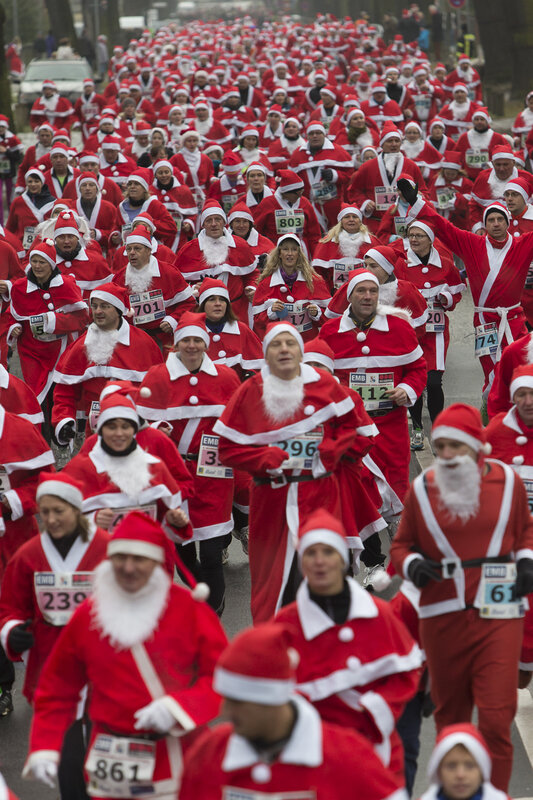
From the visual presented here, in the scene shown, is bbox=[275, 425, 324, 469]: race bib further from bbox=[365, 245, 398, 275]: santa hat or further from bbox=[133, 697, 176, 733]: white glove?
bbox=[365, 245, 398, 275]: santa hat

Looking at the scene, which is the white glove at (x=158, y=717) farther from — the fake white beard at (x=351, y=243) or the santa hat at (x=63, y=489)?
the fake white beard at (x=351, y=243)

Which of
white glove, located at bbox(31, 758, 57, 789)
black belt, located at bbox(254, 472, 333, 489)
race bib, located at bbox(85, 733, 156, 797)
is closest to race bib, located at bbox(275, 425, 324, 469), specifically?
black belt, located at bbox(254, 472, 333, 489)

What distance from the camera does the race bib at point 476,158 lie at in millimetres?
20250

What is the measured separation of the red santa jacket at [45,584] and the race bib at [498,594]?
5.29 ft

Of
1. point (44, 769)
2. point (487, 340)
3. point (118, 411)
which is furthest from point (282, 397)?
point (487, 340)

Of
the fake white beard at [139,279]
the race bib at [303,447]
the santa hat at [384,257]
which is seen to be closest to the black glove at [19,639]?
the race bib at [303,447]

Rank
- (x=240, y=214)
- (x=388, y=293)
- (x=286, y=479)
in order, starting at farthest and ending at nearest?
(x=240, y=214) < (x=388, y=293) < (x=286, y=479)

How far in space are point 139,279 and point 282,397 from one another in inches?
200

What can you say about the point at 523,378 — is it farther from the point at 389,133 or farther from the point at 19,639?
the point at 389,133

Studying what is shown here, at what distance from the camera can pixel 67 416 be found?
392 inches

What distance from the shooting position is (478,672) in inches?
251

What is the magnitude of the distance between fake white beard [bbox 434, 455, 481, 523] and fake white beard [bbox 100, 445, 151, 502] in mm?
1727

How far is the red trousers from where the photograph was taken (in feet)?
20.6

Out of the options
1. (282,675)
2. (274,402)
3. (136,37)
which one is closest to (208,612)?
(282,675)
